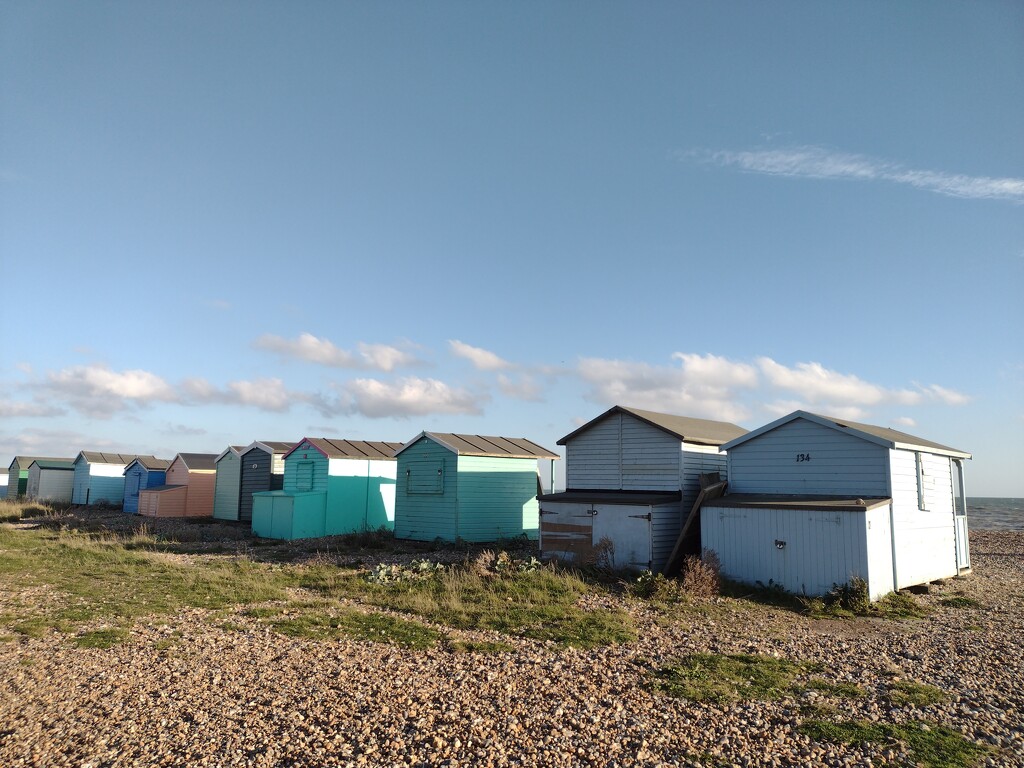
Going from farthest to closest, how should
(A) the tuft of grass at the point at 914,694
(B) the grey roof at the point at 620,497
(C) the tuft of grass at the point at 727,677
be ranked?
(B) the grey roof at the point at 620,497
(C) the tuft of grass at the point at 727,677
(A) the tuft of grass at the point at 914,694

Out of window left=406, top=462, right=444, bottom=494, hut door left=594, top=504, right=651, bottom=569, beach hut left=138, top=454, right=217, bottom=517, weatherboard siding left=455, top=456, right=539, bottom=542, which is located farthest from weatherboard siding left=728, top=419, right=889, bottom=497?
beach hut left=138, top=454, right=217, bottom=517

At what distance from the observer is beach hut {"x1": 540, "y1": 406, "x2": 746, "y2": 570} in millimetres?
18203

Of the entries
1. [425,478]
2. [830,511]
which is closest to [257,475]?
[425,478]

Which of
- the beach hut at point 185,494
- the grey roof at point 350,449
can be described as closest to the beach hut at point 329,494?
the grey roof at point 350,449

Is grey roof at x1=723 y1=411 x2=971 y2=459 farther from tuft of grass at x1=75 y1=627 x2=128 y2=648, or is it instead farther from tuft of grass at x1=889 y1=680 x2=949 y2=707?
tuft of grass at x1=75 y1=627 x2=128 y2=648

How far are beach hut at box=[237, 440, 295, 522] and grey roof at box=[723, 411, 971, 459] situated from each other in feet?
72.2

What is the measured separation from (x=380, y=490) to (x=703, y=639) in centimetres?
2055

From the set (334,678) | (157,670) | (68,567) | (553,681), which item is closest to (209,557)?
(68,567)

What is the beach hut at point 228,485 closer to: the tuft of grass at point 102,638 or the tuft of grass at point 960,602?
the tuft of grass at point 102,638

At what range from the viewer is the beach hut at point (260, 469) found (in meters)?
32.6

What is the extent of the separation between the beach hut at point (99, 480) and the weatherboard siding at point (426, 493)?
2931 cm

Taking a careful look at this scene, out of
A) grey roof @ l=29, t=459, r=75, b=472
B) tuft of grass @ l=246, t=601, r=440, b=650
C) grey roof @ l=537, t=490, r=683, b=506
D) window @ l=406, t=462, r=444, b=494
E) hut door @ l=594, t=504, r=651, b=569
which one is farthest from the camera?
grey roof @ l=29, t=459, r=75, b=472

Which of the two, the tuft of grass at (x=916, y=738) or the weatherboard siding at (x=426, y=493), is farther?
the weatherboard siding at (x=426, y=493)

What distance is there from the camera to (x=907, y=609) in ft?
47.0
